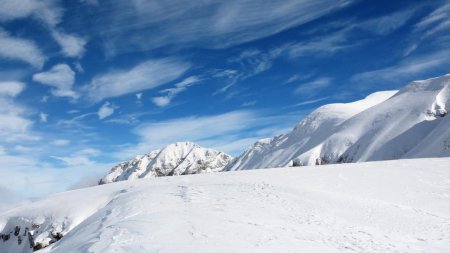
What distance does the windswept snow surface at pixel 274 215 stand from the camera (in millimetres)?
16828

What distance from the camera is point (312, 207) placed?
2344 cm

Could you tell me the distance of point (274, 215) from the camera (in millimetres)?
21016

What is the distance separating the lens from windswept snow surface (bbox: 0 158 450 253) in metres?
16.8

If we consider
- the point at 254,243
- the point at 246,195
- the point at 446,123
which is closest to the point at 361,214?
the point at 246,195

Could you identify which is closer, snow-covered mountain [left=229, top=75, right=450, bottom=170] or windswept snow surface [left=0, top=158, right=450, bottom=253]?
windswept snow surface [left=0, top=158, right=450, bottom=253]

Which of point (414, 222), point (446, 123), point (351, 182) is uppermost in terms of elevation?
point (446, 123)

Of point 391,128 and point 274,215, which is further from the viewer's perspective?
point 391,128

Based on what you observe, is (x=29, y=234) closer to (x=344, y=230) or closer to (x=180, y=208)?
(x=180, y=208)

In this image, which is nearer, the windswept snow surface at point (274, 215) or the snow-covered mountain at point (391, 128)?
the windswept snow surface at point (274, 215)

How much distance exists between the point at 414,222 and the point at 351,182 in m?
9.42

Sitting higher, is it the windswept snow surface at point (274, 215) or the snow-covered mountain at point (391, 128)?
the snow-covered mountain at point (391, 128)

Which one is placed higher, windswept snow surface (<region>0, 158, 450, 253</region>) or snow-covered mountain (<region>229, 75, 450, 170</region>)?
snow-covered mountain (<region>229, 75, 450, 170</region>)

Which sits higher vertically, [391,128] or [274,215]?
[391,128]

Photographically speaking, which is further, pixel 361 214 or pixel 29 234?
pixel 29 234
